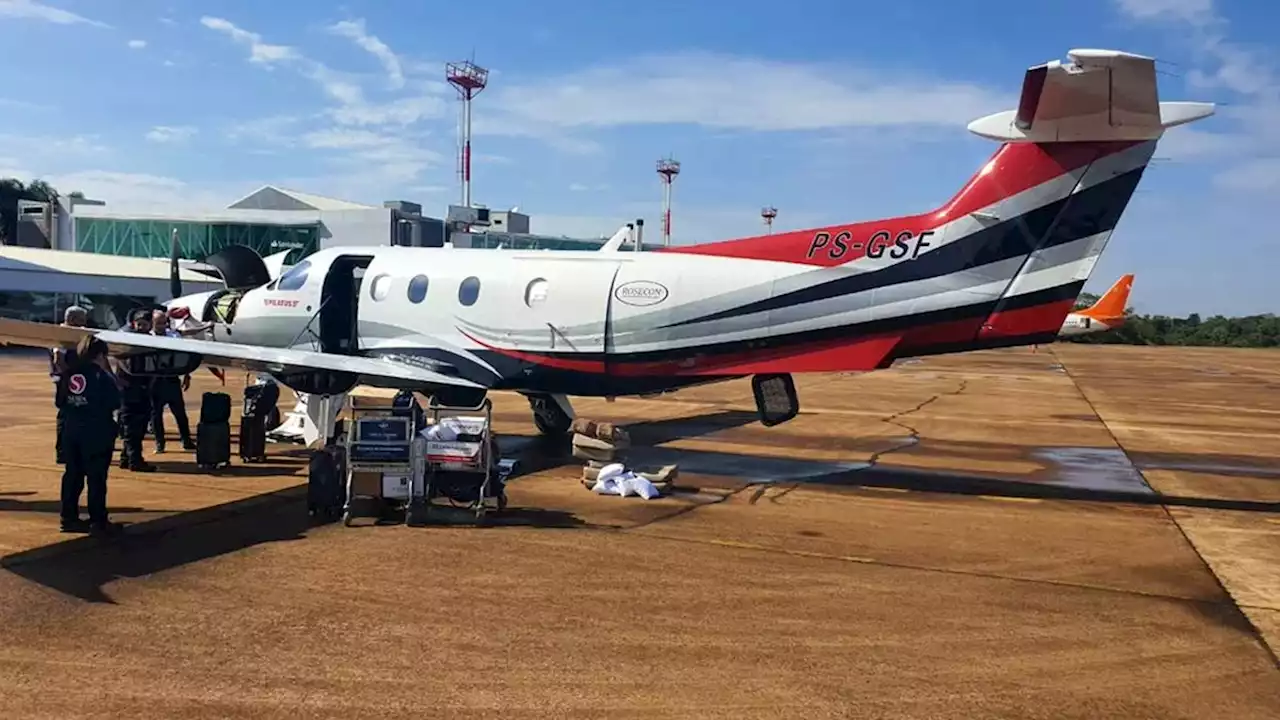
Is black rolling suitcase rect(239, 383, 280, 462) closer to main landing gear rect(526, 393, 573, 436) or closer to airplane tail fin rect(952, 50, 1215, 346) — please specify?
main landing gear rect(526, 393, 573, 436)

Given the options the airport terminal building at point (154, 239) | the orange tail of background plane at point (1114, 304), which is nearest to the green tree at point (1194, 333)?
the orange tail of background plane at point (1114, 304)

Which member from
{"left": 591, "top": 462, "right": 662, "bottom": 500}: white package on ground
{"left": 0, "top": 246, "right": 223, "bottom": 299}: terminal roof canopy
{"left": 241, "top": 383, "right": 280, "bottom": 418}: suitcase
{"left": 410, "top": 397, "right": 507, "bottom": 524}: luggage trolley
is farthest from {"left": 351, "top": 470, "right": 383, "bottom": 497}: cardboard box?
{"left": 0, "top": 246, "right": 223, "bottom": 299}: terminal roof canopy

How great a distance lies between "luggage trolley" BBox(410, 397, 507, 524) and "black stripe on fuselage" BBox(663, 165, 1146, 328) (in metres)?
4.20

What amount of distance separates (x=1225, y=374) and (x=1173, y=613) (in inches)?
1651

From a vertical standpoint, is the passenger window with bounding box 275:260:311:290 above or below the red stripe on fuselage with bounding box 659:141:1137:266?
below

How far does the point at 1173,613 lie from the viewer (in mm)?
7102

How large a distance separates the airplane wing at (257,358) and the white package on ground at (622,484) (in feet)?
10.3

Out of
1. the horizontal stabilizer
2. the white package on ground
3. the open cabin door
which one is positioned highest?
the horizontal stabilizer

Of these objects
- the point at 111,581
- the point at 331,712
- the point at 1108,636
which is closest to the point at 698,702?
the point at 331,712

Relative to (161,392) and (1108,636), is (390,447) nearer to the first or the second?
(161,392)

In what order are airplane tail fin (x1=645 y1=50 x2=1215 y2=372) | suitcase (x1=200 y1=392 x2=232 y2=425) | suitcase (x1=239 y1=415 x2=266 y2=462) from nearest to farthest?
airplane tail fin (x1=645 y1=50 x2=1215 y2=372)
suitcase (x1=200 y1=392 x2=232 y2=425)
suitcase (x1=239 y1=415 x2=266 y2=462)

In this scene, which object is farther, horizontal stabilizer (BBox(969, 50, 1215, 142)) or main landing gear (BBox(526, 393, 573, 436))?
main landing gear (BBox(526, 393, 573, 436))

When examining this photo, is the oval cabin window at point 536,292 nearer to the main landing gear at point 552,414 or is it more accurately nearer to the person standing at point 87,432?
the main landing gear at point 552,414

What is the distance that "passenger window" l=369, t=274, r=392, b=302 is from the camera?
14.6 meters
